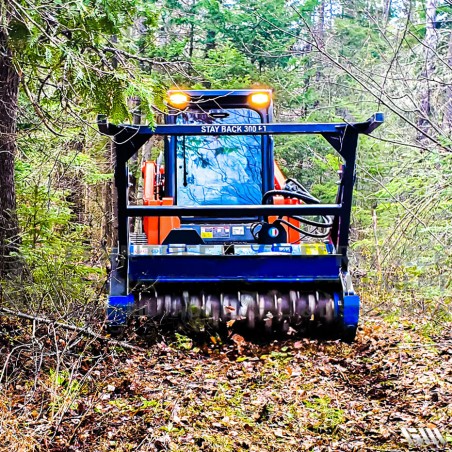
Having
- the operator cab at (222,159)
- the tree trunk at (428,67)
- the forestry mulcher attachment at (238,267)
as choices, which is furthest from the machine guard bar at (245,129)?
the operator cab at (222,159)

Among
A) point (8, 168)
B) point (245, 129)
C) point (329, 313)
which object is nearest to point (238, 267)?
point (329, 313)

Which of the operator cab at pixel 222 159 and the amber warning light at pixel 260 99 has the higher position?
the amber warning light at pixel 260 99

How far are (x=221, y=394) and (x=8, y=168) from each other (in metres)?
3.86

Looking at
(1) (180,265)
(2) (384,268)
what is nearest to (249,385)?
(1) (180,265)

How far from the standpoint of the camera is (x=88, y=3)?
199 inches

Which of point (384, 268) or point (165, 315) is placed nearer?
point (165, 315)

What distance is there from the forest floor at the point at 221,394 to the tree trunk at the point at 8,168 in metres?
1.31

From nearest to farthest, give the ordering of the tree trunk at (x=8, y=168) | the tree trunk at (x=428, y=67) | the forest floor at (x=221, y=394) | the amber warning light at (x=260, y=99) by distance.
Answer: the forest floor at (x=221, y=394), the tree trunk at (x=8, y=168), the tree trunk at (x=428, y=67), the amber warning light at (x=260, y=99)

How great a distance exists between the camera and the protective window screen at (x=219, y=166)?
8539 mm

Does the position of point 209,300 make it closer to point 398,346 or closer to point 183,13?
point 398,346

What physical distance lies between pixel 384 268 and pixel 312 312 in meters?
4.09

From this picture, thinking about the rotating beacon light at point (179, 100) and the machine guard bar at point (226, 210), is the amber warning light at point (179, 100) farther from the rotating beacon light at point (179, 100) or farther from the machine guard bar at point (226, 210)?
the machine guard bar at point (226, 210)

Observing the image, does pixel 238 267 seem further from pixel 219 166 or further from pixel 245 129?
pixel 219 166

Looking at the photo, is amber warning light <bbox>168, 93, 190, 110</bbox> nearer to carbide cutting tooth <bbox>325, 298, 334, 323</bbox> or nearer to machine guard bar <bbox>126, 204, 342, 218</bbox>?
machine guard bar <bbox>126, 204, 342, 218</bbox>
